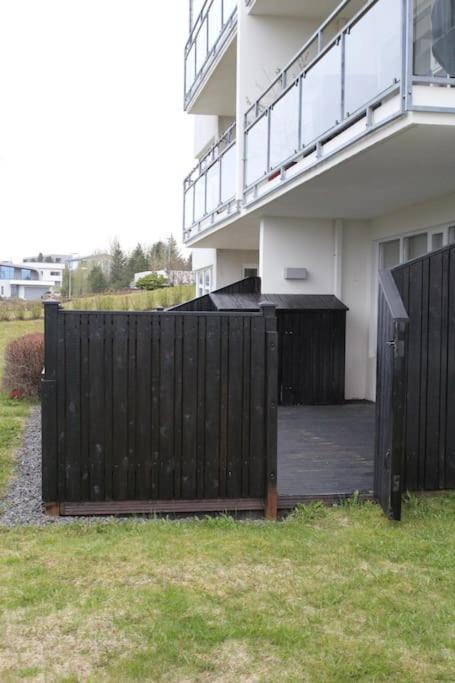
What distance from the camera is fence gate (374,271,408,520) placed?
4.96 metres

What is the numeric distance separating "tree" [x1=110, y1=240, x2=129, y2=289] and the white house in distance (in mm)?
47886

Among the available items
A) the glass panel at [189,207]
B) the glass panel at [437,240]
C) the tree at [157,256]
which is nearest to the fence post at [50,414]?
the glass panel at [437,240]

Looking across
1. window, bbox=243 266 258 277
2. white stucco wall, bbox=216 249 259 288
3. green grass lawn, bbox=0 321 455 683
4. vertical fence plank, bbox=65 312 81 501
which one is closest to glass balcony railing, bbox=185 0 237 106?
white stucco wall, bbox=216 249 259 288

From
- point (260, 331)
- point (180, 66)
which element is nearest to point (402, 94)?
point (260, 331)

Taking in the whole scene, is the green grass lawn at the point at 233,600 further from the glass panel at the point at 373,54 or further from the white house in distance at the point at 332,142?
the glass panel at the point at 373,54

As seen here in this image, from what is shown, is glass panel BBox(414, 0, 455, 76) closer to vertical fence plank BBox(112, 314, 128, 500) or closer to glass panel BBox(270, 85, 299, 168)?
glass panel BBox(270, 85, 299, 168)

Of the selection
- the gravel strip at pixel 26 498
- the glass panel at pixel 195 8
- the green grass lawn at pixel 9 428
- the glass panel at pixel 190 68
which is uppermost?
the glass panel at pixel 195 8

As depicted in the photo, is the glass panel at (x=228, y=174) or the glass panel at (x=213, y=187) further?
the glass panel at (x=213, y=187)

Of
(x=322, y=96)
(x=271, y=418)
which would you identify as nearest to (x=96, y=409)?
(x=271, y=418)

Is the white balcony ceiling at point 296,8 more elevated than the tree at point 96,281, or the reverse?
the white balcony ceiling at point 296,8

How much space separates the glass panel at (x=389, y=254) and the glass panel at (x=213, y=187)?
11.5ft

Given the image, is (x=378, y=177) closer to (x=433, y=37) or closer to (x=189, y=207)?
(x=433, y=37)

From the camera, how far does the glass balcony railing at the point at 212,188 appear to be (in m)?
11.7

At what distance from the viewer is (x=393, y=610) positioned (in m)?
3.64
